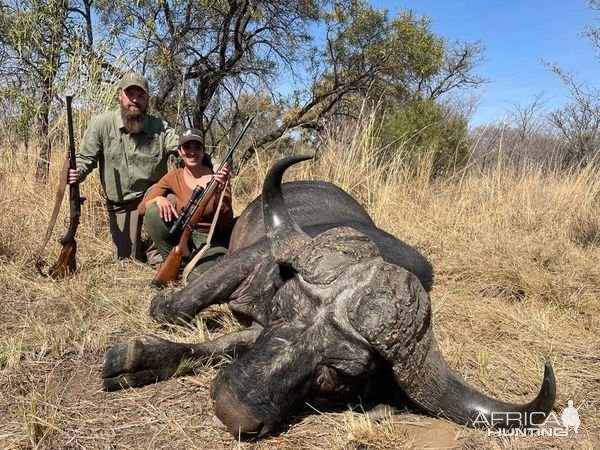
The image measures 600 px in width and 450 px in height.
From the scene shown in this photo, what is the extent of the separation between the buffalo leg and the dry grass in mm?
57

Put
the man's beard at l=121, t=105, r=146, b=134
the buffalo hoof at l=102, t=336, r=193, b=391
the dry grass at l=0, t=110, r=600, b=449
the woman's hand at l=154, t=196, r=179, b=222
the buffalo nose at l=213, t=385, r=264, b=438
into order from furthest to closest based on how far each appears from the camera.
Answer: the man's beard at l=121, t=105, r=146, b=134 < the woman's hand at l=154, t=196, r=179, b=222 < the buffalo hoof at l=102, t=336, r=193, b=391 < the dry grass at l=0, t=110, r=600, b=449 < the buffalo nose at l=213, t=385, r=264, b=438

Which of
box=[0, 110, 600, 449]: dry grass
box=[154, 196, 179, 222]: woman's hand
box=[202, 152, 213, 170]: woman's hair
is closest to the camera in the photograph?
box=[0, 110, 600, 449]: dry grass

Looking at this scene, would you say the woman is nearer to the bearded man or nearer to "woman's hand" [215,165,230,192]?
"woman's hand" [215,165,230,192]

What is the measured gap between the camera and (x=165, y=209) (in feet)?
14.5

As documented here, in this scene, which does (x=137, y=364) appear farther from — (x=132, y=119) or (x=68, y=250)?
(x=132, y=119)

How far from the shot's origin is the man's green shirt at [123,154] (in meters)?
5.03

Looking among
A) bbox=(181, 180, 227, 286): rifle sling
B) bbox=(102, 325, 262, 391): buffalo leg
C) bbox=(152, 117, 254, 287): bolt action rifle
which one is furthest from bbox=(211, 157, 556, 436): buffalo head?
bbox=(152, 117, 254, 287): bolt action rifle

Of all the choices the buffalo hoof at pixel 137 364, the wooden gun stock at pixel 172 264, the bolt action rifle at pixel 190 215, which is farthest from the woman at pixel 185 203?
the buffalo hoof at pixel 137 364

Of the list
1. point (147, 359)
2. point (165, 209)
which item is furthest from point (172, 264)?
point (147, 359)

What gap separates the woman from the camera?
4461 mm

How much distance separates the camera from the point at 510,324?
136 inches

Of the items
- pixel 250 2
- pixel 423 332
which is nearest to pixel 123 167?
pixel 423 332

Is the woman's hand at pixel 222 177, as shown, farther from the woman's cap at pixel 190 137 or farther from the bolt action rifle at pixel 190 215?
the woman's cap at pixel 190 137

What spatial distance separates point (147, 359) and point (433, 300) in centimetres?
210
